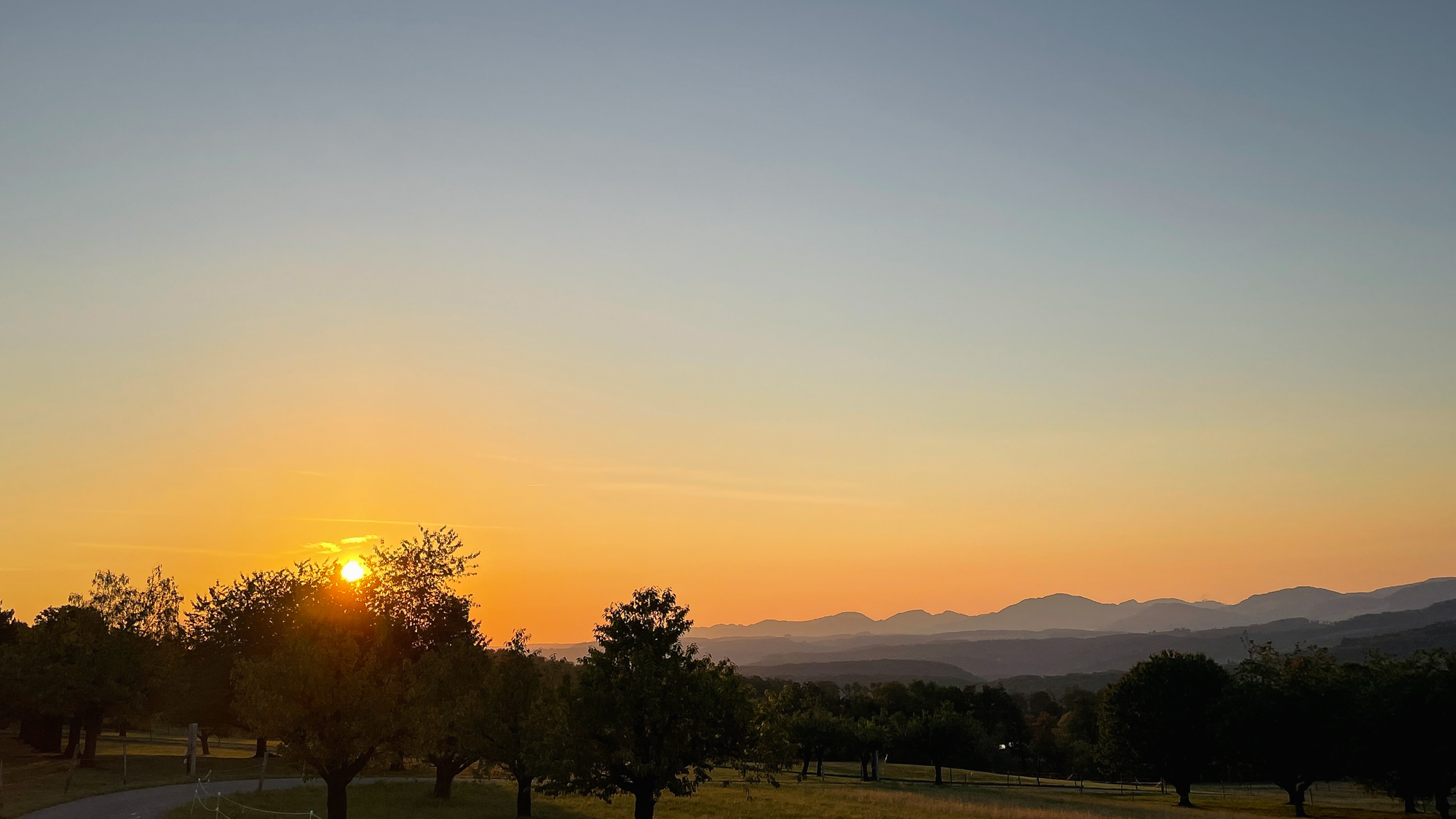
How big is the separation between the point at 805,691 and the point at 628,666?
125 meters

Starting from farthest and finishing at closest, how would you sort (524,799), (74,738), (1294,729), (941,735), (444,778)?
(941,735) → (1294,729) → (74,738) → (444,778) → (524,799)

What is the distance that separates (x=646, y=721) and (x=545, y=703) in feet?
35.0

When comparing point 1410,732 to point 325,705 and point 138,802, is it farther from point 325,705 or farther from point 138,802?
point 138,802

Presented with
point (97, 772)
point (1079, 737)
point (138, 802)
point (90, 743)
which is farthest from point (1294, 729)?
point (90, 743)

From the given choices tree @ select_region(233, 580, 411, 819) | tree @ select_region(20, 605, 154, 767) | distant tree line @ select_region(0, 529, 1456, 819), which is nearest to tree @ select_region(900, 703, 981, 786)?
distant tree line @ select_region(0, 529, 1456, 819)

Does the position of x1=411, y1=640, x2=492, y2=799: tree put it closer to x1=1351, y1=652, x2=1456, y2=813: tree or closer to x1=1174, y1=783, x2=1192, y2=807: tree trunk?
x1=1351, y1=652, x2=1456, y2=813: tree

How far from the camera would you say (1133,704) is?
96188 mm

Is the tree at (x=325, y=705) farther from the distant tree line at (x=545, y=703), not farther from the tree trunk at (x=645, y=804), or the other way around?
the tree trunk at (x=645, y=804)

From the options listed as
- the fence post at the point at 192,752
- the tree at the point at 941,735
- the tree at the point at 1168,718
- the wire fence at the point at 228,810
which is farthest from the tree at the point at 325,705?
the tree at the point at 941,735

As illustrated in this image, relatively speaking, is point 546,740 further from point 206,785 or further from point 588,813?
point 206,785

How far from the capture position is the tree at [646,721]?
42438 millimetres

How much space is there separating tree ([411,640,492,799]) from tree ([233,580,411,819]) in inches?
154

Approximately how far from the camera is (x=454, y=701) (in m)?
56.9

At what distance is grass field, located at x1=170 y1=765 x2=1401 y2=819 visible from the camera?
53.4 meters
